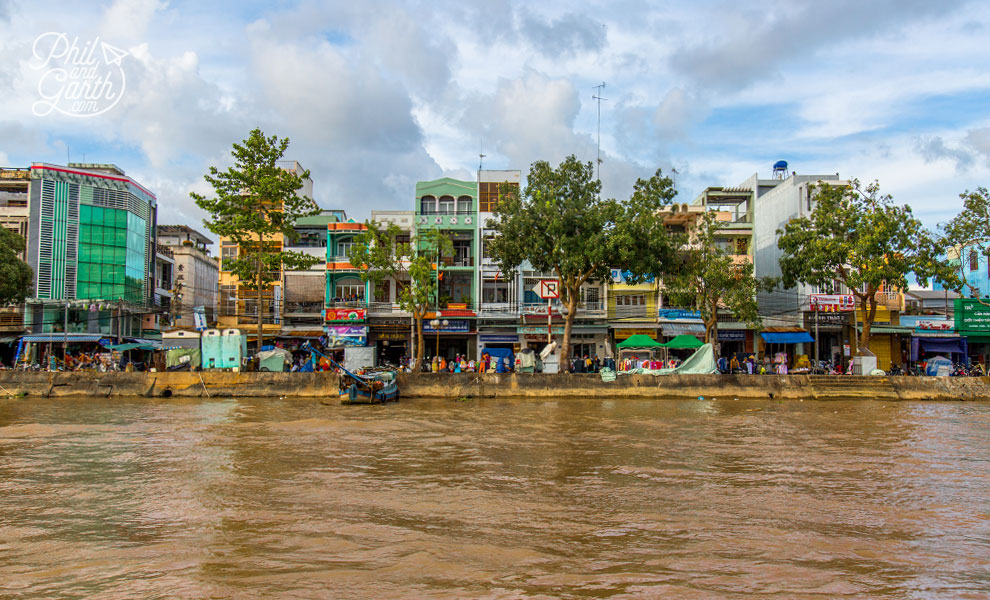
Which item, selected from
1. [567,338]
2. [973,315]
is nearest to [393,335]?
[567,338]

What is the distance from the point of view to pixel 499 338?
3928 cm

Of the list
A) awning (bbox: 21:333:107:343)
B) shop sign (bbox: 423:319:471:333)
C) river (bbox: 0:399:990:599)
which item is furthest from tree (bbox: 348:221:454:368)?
awning (bbox: 21:333:107:343)

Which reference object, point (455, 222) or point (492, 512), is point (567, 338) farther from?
point (492, 512)

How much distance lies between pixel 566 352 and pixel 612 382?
3.53 meters

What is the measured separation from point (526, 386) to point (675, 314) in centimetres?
1611

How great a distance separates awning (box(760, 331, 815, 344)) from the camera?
3700 cm

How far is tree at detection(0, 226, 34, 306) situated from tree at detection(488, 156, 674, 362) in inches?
→ 989

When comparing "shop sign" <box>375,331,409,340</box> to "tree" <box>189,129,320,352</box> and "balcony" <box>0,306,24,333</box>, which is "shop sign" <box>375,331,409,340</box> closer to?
"tree" <box>189,129,320,352</box>

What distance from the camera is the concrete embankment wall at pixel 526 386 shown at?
25.5 m

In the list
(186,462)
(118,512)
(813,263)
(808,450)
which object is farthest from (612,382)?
(118,512)

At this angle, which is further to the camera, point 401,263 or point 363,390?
point 401,263

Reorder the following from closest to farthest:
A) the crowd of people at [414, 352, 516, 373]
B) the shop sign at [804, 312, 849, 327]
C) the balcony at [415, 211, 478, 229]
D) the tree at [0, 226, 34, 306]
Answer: the crowd of people at [414, 352, 516, 373] < the tree at [0, 226, 34, 306] < the shop sign at [804, 312, 849, 327] < the balcony at [415, 211, 478, 229]

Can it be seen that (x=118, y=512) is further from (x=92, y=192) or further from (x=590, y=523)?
(x=92, y=192)

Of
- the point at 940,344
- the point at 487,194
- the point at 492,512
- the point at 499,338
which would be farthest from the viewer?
the point at 487,194
